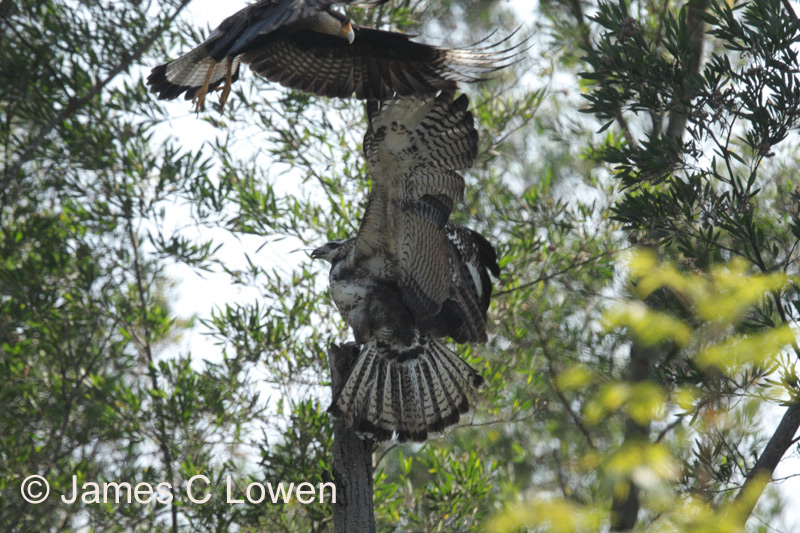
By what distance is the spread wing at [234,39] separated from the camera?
328 centimetres

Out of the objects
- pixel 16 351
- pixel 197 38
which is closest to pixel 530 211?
pixel 197 38

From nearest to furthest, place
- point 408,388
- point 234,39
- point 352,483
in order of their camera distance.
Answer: point 234,39 → point 352,483 → point 408,388

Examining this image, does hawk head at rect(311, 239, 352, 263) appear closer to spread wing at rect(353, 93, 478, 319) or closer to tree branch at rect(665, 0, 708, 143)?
spread wing at rect(353, 93, 478, 319)

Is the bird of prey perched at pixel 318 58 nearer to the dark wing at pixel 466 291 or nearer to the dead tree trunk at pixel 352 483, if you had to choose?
the dark wing at pixel 466 291

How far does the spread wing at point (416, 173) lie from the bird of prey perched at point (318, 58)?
12 centimetres

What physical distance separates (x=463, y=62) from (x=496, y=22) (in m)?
4.18

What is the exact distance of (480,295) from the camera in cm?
475

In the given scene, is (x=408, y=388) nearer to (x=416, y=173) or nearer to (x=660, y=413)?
(x=416, y=173)

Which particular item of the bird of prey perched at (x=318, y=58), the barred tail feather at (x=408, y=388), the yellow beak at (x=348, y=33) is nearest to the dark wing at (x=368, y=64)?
the bird of prey perched at (x=318, y=58)

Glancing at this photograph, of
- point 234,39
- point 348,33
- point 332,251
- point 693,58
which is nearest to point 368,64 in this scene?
point 348,33

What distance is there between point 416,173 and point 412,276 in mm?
635

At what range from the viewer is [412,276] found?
172 inches

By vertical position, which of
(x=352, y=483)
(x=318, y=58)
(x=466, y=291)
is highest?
(x=318, y=58)

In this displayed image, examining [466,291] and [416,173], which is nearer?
[416,173]
